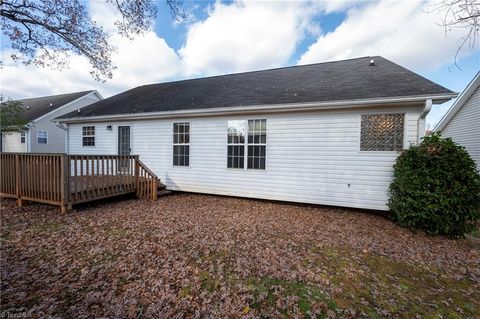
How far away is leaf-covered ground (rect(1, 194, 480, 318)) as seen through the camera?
2.26 metres

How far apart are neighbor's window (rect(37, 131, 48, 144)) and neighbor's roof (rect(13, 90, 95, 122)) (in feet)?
3.92

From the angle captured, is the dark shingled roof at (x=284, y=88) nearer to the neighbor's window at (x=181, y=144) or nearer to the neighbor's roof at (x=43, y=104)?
the neighbor's window at (x=181, y=144)

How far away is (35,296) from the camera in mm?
2357

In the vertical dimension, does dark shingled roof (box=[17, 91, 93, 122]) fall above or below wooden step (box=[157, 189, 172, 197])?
above

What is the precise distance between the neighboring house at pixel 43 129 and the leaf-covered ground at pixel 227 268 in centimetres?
1678

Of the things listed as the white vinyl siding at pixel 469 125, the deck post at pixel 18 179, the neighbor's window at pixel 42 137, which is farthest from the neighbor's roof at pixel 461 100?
the neighbor's window at pixel 42 137

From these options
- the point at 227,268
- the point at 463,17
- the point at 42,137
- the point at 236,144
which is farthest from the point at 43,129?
the point at 463,17

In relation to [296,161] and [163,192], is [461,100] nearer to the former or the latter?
[296,161]

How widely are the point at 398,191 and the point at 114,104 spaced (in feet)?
38.1

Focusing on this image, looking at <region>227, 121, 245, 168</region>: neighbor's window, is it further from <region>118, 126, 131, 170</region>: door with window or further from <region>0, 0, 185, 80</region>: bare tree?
<region>118, 126, 131, 170</region>: door with window

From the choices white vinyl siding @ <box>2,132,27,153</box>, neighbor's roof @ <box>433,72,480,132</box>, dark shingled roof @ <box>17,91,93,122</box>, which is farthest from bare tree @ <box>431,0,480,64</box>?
white vinyl siding @ <box>2,132,27,153</box>

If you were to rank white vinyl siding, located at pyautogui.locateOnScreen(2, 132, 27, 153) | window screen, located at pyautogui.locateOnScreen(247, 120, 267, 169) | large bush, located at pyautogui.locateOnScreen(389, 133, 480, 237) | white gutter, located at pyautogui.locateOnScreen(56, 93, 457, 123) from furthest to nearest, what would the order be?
1. white vinyl siding, located at pyautogui.locateOnScreen(2, 132, 27, 153)
2. window screen, located at pyautogui.locateOnScreen(247, 120, 267, 169)
3. white gutter, located at pyautogui.locateOnScreen(56, 93, 457, 123)
4. large bush, located at pyautogui.locateOnScreen(389, 133, 480, 237)

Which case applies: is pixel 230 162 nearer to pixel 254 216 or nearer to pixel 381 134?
pixel 254 216

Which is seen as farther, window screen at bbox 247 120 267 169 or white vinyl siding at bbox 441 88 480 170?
white vinyl siding at bbox 441 88 480 170
